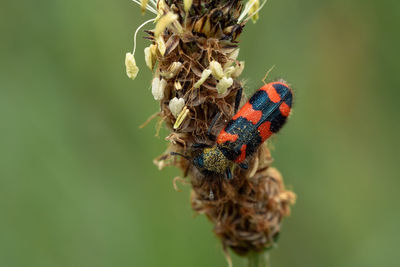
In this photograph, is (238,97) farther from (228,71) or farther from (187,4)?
(187,4)

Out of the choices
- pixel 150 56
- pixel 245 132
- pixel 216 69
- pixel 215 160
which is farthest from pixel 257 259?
pixel 150 56

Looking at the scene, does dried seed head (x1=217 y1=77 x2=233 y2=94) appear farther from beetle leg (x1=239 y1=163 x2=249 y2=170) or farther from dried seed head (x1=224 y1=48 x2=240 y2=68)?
beetle leg (x1=239 y1=163 x2=249 y2=170)

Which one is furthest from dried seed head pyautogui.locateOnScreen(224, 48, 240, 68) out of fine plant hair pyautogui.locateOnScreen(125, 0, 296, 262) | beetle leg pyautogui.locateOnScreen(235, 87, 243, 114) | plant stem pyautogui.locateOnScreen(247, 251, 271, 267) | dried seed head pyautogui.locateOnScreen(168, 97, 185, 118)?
plant stem pyautogui.locateOnScreen(247, 251, 271, 267)
